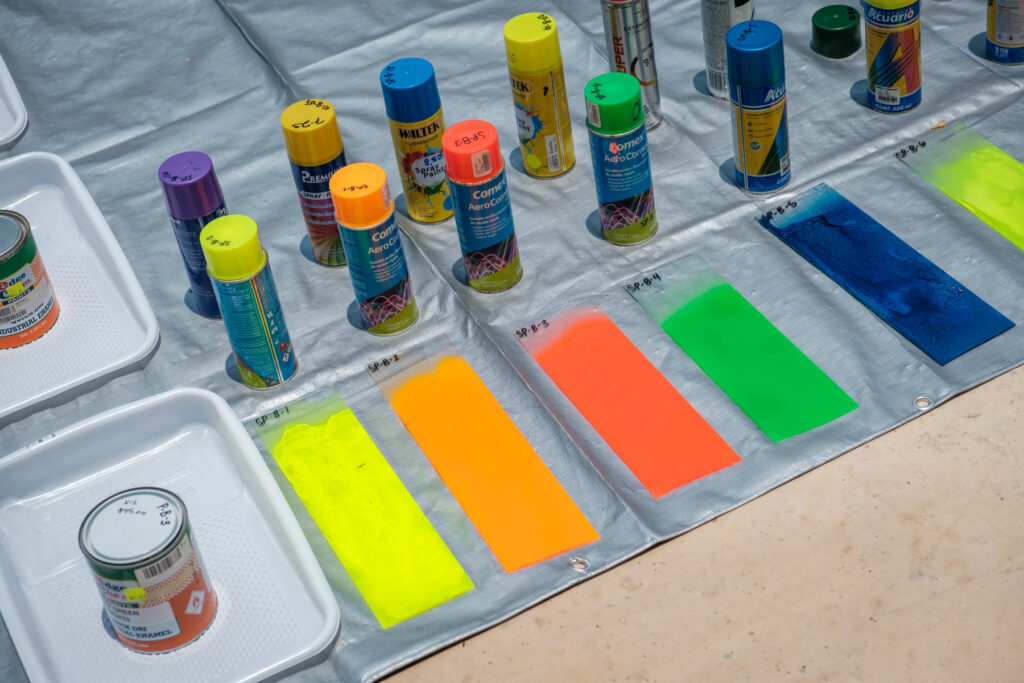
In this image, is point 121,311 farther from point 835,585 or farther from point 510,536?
point 835,585

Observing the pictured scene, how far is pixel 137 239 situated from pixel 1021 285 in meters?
1.11

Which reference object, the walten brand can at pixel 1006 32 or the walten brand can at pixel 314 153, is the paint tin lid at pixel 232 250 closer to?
the walten brand can at pixel 314 153

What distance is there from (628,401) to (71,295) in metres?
0.71

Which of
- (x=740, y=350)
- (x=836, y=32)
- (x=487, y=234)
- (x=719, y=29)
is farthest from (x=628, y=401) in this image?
(x=836, y=32)

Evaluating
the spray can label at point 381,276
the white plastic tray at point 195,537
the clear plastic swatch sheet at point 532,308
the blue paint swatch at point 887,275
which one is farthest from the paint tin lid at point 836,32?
the white plastic tray at point 195,537

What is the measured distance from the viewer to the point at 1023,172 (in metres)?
1.53

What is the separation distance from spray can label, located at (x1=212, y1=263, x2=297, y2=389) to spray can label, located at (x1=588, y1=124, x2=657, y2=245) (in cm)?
41

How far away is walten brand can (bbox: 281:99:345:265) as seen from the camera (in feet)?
4.64

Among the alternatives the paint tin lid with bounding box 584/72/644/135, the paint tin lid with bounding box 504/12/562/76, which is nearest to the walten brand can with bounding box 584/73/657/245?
the paint tin lid with bounding box 584/72/644/135

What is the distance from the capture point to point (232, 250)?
4.17ft

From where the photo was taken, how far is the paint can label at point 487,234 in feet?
4.54

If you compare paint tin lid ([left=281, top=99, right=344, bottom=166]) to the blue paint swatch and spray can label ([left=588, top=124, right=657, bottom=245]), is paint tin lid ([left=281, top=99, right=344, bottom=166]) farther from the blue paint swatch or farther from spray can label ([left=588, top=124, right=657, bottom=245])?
the blue paint swatch

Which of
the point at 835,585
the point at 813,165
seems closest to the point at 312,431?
the point at 835,585

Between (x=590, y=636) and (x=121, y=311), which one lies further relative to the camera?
(x=121, y=311)
